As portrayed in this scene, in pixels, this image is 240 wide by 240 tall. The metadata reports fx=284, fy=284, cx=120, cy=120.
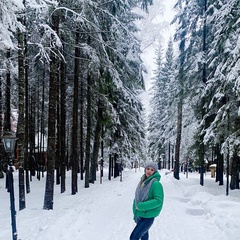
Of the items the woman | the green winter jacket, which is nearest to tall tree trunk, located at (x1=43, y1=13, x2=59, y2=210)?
the woman

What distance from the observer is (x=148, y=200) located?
4.61m

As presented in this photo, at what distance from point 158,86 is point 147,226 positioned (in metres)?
39.0

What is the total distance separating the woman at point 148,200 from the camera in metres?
4.54

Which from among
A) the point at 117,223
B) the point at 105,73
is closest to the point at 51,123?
the point at 117,223

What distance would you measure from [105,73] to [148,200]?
11.2 metres

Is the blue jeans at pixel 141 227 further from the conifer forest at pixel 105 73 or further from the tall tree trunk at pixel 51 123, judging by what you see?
the tall tree trunk at pixel 51 123

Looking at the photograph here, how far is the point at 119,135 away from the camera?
2481 cm

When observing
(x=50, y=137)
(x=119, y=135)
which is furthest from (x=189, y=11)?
(x=50, y=137)

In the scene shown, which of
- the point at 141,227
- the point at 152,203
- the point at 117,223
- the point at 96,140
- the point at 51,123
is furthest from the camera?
the point at 96,140

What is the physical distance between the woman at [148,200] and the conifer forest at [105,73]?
4513 mm

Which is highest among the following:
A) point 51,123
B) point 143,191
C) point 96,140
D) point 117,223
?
point 51,123

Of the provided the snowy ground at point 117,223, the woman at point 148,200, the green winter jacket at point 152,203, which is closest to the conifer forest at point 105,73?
the snowy ground at point 117,223

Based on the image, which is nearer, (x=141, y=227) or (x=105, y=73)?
(x=141, y=227)

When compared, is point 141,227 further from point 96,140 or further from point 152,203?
point 96,140
